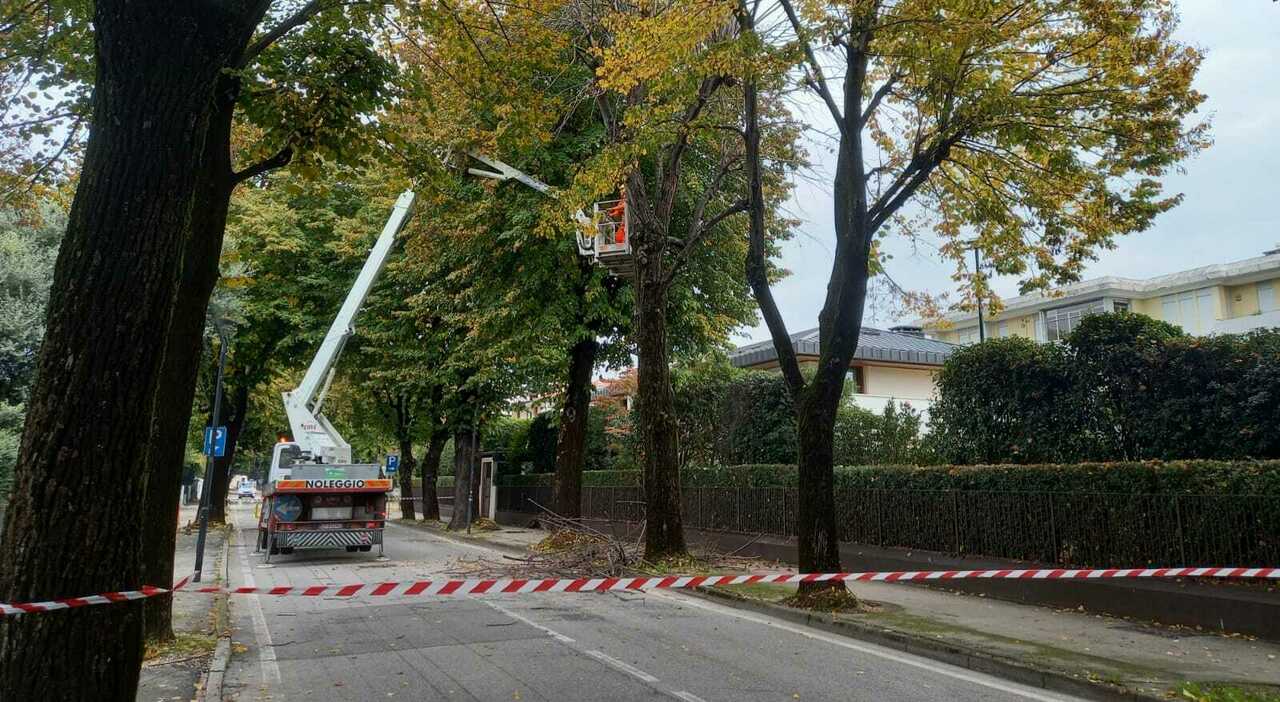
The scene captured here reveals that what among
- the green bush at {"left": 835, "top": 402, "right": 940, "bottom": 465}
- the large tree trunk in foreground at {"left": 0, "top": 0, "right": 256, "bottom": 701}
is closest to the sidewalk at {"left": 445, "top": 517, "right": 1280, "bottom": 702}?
the green bush at {"left": 835, "top": 402, "right": 940, "bottom": 465}

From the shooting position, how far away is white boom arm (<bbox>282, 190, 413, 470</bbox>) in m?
19.3

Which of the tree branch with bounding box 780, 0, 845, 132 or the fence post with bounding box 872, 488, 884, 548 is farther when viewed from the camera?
the fence post with bounding box 872, 488, 884, 548

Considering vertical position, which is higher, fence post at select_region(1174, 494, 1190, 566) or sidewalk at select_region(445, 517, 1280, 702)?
fence post at select_region(1174, 494, 1190, 566)

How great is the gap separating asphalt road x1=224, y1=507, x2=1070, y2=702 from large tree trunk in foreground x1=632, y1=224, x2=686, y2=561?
100 inches

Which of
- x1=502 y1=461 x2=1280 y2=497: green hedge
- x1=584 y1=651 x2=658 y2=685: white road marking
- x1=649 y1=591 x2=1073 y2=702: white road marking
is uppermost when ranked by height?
x1=502 y1=461 x2=1280 y2=497: green hedge

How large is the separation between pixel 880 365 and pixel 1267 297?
20.0 m

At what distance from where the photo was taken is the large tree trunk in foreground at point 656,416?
14789 millimetres

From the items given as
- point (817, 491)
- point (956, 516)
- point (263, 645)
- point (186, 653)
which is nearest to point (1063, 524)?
point (956, 516)

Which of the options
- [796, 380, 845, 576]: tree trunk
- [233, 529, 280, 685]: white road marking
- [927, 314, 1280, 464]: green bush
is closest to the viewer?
[233, 529, 280, 685]: white road marking

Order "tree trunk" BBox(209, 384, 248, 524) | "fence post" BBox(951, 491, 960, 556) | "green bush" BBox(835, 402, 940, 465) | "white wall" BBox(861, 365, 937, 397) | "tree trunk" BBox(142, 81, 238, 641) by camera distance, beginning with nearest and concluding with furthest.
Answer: "tree trunk" BBox(142, 81, 238, 641) < "fence post" BBox(951, 491, 960, 556) < "green bush" BBox(835, 402, 940, 465) < "tree trunk" BBox(209, 384, 248, 524) < "white wall" BBox(861, 365, 937, 397)

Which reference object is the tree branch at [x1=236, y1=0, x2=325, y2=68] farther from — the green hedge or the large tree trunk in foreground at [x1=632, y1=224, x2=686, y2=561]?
the green hedge

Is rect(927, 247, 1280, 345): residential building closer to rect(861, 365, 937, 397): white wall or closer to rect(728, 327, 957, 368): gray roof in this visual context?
rect(728, 327, 957, 368): gray roof

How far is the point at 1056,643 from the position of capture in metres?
8.48

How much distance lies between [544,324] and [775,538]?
22.7 feet
